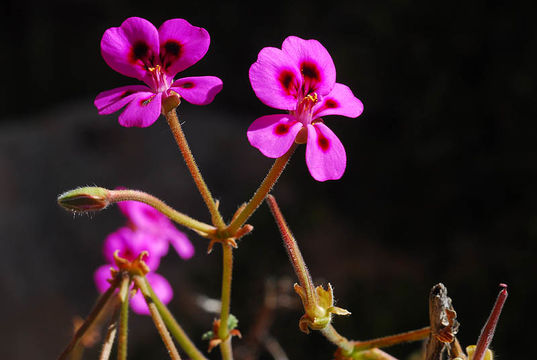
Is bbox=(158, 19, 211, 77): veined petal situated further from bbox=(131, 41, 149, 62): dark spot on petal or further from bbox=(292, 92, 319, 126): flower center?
bbox=(292, 92, 319, 126): flower center

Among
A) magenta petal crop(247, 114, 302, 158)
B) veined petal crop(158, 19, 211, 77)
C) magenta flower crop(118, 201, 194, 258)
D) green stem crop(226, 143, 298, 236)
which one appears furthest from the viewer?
magenta flower crop(118, 201, 194, 258)

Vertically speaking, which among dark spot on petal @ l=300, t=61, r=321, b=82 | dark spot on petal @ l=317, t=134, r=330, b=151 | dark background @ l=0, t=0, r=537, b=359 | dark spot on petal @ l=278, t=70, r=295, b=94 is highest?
dark background @ l=0, t=0, r=537, b=359

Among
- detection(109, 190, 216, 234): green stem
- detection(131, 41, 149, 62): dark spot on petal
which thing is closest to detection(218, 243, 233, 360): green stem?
detection(109, 190, 216, 234): green stem

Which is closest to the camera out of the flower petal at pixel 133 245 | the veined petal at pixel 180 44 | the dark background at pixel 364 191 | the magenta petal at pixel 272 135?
the magenta petal at pixel 272 135

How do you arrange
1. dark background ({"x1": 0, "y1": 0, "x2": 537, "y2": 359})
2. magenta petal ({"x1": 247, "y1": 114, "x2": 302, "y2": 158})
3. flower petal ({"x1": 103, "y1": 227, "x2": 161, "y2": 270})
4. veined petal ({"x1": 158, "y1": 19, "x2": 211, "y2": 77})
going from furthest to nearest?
dark background ({"x1": 0, "y1": 0, "x2": 537, "y2": 359}) → flower petal ({"x1": 103, "y1": 227, "x2": 161, "y2": 270}) → veined petal ({"x1": 158, "y1": 19, "x2": 211, "y2": 77}) → magenta petal ({"x1": 247, "y1": 114, "x2": 302, "y2": 158})

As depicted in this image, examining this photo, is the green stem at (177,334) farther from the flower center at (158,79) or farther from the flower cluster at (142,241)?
the flower center at (158,79)

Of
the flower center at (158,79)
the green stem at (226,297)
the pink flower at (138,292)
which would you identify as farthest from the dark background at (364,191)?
the flower center at (158,79)

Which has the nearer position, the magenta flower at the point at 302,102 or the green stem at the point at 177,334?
the magenta flower at the point at 302,102
